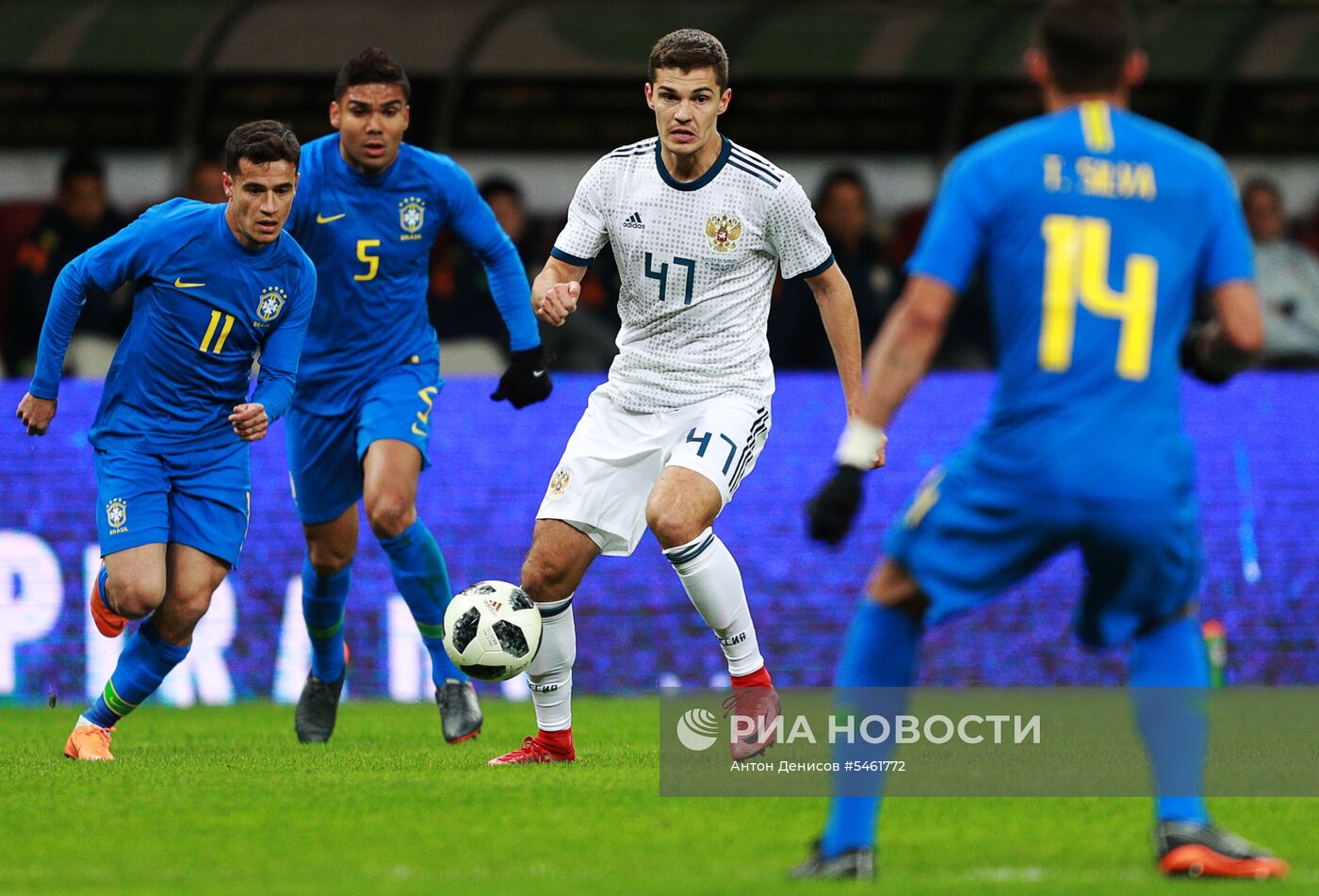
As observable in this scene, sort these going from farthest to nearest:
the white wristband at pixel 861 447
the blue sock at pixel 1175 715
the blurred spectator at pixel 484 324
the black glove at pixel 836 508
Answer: the blurred spectator at pixel 484 324 < the blue sock at pixel 1175 715 < the white wristband at pixel 861 447 < the black glove at pixel 836 508

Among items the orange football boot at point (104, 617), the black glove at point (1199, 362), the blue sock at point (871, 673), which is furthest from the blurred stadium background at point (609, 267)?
the blue sock at point (871, 673)

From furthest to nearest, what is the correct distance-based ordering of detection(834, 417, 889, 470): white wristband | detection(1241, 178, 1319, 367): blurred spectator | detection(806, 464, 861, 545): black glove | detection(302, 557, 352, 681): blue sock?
detection(1241, 178, 1319, 367): blurred spectator, detection(302, 557, 352, 681): blue sock, detection(834, 417, 889, 470): white wristband, detection(806, 464, 861, 545): black glove

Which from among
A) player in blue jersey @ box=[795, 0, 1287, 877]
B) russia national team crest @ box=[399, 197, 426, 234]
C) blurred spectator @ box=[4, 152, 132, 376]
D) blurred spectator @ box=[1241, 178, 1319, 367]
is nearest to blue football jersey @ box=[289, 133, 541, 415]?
russia national team crest @ box=[399, 197, 426, 234]

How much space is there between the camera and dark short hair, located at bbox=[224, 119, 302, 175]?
22.8 ft

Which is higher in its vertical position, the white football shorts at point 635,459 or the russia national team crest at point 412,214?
the russia national team crest at point 412,214

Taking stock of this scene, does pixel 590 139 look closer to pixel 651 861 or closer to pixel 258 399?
pixel 258 399

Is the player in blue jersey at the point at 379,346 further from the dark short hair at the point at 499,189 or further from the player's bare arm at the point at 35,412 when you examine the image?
the dark short hair at the point at 499,189

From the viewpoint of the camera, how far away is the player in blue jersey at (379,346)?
24.6 feet

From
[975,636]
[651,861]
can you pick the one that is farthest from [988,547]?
[975,636]

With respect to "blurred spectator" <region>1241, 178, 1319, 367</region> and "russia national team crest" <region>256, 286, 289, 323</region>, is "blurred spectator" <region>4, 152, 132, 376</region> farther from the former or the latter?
"blurred spectator" <region>1241, 178, 1319, 367</region>

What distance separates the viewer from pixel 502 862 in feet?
15.4

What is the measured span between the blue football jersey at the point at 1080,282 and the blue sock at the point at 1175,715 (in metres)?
0.36

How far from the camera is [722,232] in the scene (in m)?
6.81

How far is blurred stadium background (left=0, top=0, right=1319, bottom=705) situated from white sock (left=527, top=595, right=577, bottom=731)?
3.48 meters
